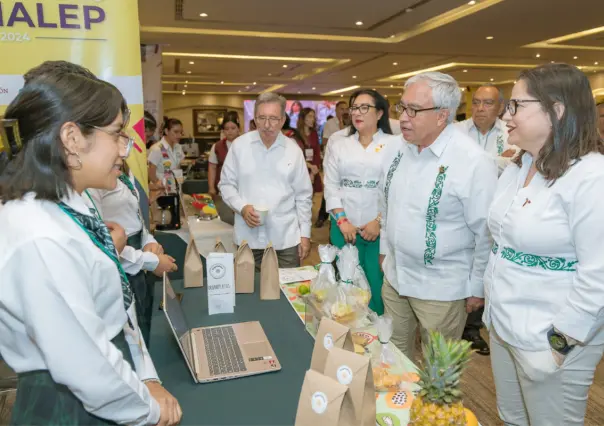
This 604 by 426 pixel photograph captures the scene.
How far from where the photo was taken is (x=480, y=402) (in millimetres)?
2615

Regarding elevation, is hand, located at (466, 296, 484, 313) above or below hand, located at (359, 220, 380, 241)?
below

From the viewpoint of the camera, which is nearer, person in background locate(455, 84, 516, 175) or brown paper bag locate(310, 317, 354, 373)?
brown paper bag locate(310, 317, 354, 373)

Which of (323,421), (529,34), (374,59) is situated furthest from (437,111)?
(374,59)

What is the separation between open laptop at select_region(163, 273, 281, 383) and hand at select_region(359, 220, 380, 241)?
1373mm

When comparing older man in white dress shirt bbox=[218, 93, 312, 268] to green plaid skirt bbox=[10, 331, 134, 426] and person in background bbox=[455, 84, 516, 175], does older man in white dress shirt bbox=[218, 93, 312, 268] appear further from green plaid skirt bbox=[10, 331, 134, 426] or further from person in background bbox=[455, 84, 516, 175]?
green plaid skirt bbox=[10, 331, 134, 426]

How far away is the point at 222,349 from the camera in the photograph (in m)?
1.51

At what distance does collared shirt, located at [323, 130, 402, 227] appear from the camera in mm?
3004

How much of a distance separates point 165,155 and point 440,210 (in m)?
3.81

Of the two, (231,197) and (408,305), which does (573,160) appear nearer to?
(408,305)

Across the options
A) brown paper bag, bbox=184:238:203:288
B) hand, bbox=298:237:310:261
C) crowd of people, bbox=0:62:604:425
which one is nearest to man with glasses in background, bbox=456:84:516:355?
hand, bbox=298:237:310:261

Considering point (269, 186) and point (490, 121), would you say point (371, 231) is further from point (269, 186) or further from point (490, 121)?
point (490, 121)

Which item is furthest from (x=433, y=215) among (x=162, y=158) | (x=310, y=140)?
(x=310, y=140)

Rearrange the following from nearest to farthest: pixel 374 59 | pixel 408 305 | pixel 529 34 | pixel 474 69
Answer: pixel 408 305, pixel 529 34, pixel 374 59, pixel 474 69

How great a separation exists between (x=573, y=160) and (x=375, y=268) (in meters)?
1.77
